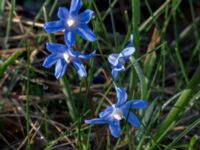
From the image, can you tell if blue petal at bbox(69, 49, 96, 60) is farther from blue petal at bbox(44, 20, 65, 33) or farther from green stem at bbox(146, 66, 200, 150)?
green stem at bbox(146, 66, 200, 150)

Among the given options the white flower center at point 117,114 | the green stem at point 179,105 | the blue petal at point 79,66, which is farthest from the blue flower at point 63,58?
the green stem at point 179,105

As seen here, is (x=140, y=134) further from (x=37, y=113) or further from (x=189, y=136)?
(x=37, y=113)

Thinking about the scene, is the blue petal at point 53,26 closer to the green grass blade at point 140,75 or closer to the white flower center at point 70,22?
the white flower center at point 70,22

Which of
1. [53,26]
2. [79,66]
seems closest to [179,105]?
[79,66]

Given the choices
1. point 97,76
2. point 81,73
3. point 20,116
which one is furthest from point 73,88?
point 81,73

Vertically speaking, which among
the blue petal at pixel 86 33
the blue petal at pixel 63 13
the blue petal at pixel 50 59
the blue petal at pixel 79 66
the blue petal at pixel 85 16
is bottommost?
the blue petal at pixel 79 66

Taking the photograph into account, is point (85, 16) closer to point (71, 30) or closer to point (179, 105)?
point (71, 30)

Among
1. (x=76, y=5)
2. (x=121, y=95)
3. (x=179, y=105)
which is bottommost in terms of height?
(x=179, y=105)
